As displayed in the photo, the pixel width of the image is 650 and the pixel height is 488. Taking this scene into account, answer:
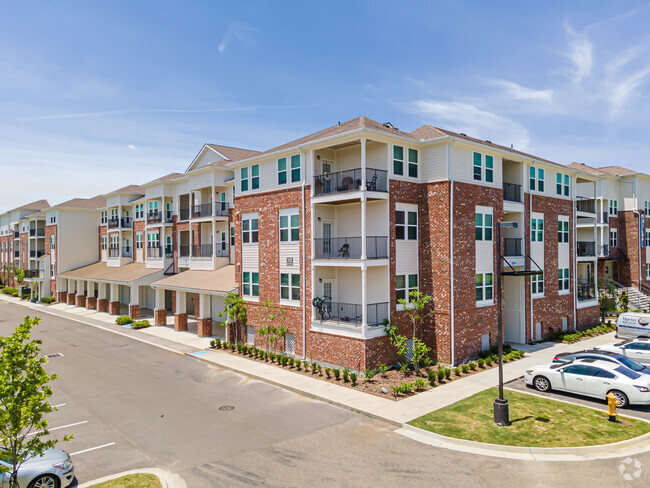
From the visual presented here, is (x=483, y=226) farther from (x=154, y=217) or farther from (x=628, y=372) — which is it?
(x=154, y=217)

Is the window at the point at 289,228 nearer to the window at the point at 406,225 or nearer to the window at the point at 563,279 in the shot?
the window at the point at 406,225

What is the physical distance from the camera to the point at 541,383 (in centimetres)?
1703

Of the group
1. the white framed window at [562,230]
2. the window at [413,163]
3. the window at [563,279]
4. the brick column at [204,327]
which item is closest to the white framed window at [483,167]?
the window at [413,163]

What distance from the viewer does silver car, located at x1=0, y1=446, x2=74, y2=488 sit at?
30.7 feet

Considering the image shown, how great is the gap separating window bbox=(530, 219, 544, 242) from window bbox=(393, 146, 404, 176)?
1006 cm

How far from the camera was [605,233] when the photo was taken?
39.3 m

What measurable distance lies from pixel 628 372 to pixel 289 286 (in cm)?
1457

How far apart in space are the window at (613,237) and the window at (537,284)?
754 inches

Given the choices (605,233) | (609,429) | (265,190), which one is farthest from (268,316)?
(605,233)

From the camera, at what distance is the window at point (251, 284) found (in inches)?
962

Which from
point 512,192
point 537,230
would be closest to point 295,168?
point 512,192

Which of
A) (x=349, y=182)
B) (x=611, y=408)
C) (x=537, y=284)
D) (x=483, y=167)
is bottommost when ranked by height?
(x=611, y=408)

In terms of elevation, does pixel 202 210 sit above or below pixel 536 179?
below

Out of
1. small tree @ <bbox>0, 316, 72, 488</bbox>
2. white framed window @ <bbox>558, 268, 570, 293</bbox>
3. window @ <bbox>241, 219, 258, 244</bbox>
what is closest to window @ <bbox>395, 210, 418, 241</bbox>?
window @ <bbox>241, 219, 258, 244</bbox>
